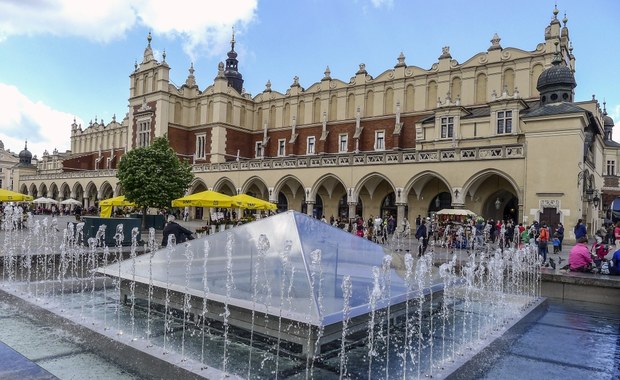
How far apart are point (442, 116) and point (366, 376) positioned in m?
26.6

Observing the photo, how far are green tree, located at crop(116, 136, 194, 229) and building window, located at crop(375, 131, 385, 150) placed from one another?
1661cm

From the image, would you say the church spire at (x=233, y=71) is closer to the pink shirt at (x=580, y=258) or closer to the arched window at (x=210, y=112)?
the arched window at (x=210, y=112)

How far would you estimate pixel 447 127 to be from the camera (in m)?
28.8

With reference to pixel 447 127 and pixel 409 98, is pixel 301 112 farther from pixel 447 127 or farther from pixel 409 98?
pixel 447 127

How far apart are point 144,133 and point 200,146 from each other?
5976 millimetres

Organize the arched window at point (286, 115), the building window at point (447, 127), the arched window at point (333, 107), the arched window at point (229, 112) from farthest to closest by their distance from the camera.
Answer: the arched window at point (229, 112), the arched window at point (286, 115), the arched window at point (333, 107), the building window at point (447, 127)

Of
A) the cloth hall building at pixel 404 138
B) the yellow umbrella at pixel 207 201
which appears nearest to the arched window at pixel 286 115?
the cloth hall building at pixel 404 138

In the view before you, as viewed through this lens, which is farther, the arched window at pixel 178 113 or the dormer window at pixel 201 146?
the arched window at pixel 178 113

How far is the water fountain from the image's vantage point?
4785 millimetres

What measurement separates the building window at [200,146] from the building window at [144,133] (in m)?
4.77

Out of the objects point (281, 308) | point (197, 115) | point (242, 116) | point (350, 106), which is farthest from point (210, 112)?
point (281, 308)

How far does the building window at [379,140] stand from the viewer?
3509 cm

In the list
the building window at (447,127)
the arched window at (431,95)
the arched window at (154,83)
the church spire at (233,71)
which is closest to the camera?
the building window at (447,127)

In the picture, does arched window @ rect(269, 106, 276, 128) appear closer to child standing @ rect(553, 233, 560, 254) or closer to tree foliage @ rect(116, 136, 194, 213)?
tree foliage @ rect(116, 136, 194, 213)
